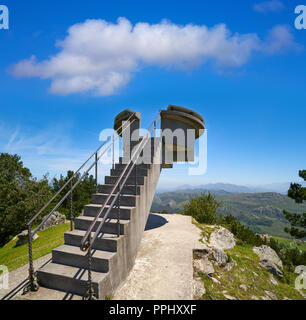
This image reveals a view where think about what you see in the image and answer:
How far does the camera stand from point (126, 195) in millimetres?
4926

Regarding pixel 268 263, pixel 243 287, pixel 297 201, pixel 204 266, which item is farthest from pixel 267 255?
pixel 297 201

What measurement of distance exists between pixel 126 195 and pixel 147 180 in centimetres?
87

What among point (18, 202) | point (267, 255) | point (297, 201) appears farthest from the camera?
point (18, 202)

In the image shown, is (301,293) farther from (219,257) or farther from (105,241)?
(105,241)

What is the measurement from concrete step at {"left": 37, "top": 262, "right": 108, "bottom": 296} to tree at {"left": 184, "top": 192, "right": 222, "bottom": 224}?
8818mm

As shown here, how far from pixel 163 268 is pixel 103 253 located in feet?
5.49

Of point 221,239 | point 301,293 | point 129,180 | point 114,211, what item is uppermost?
point 129,180

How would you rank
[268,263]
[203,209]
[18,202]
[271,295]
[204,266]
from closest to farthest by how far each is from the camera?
[271,295]
[204,266]
[268,263]
[203,209]
[18,202]

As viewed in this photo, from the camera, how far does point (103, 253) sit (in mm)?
3789

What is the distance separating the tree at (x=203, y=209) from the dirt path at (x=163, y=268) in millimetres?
4235
